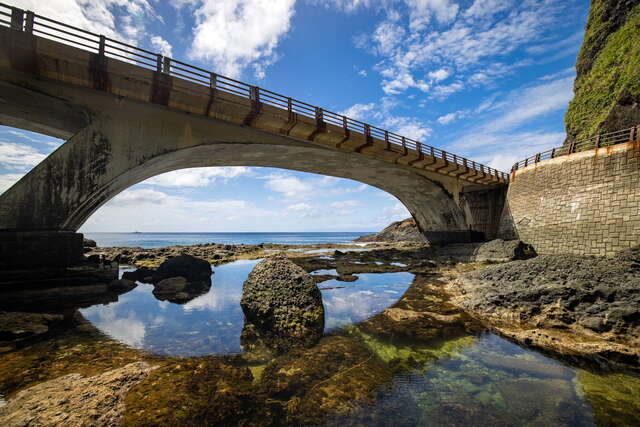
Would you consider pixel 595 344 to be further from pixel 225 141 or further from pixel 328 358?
pixel 225 141

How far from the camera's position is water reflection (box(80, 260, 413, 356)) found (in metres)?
5.52

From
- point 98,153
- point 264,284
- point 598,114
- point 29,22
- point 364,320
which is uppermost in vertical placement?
point 598,114

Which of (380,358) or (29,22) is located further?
(29,22)

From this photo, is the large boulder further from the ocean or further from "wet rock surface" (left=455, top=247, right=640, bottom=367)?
the ocean

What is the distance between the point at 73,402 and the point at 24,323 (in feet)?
16.5

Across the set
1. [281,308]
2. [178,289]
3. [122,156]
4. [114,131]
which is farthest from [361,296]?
[114,131]

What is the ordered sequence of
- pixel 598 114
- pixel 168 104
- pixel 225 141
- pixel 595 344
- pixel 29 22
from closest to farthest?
1. pixel 595 344
2. pixel 29 22
3. pixel 168 104
4. pixel 225 141
5. pixel 598 114

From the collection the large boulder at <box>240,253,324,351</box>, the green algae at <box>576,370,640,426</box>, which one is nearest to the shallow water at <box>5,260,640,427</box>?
the green algae at <box>576,370,640,426</box>

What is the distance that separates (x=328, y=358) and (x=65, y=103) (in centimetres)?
1283

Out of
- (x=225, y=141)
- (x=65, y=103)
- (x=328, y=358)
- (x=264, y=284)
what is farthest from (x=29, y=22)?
(x=328, y=358)

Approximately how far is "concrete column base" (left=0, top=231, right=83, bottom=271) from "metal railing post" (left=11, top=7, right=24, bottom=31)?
6384mm

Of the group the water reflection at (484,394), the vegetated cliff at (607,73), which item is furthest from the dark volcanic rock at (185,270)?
the vegetated cliff at (607,73)

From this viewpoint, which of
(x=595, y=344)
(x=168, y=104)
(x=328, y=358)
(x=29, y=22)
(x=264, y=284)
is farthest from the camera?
(x=168, y=104)

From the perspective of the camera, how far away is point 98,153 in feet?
30.2
